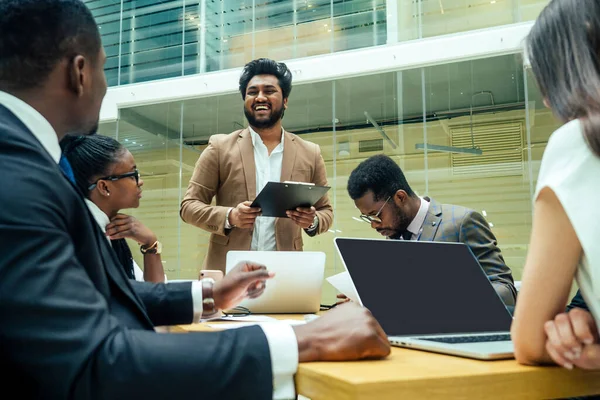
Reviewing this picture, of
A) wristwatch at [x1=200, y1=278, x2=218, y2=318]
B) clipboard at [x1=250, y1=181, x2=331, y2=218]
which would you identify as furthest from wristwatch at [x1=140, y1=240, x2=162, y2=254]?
wristwatch at [x1=200, y1=278, x2=218, y2=318]

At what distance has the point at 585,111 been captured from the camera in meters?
0.87

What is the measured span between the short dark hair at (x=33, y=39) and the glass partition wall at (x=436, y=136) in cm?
508

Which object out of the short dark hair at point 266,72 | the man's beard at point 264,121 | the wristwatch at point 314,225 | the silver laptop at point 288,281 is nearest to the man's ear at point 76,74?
the silver laptop at point 288,281

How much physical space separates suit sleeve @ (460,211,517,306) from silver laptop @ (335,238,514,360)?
65 centimetres

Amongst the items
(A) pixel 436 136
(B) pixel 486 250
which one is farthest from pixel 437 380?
(A) pixel 436 136

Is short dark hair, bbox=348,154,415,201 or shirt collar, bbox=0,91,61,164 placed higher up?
short dark hair, bbox=348,154,415,201

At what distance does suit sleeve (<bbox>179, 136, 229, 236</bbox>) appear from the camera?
8.71 ft

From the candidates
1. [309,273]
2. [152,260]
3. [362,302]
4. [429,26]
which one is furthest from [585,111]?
[429,26]

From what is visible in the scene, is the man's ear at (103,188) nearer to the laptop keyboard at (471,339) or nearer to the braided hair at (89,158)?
the braided hair at (89,158)

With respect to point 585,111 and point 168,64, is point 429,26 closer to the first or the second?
point 168,64

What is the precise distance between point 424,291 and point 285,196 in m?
1.11

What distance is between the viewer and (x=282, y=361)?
75 centimetres

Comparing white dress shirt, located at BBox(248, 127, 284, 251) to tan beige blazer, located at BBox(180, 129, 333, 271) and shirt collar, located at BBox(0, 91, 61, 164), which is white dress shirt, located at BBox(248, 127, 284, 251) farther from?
shirt collar, located at BBox(0, 91, 61, 164)

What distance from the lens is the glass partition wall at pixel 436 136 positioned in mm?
6258
